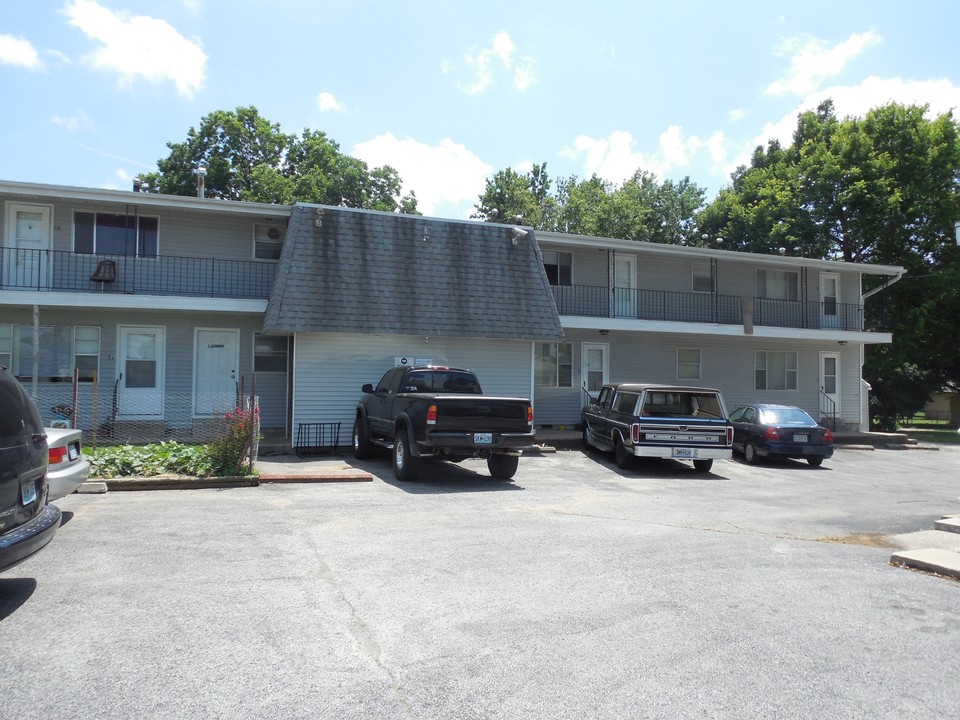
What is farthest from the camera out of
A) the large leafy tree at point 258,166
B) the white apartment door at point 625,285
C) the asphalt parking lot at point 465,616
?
the large leafy tree at point 258,166

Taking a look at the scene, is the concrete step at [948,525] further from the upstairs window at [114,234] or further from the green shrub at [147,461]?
the upstairs window at [114,234]

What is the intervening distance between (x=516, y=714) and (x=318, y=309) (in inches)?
505

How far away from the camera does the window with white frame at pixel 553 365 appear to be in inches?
824

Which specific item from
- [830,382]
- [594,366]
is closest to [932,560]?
[594,366]

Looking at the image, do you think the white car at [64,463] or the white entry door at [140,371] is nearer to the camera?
the white car at [64,463]

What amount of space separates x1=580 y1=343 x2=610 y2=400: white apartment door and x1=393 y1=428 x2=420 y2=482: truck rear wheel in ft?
34.4

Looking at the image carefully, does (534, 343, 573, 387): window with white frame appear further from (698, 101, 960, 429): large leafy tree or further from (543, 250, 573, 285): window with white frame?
(698, 101, 960, 429): large leafy tree

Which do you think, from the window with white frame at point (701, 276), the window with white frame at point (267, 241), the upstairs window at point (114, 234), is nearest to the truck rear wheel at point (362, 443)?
the window with white frame at point (267, 241)

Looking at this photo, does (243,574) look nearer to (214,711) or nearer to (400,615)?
(400,615)

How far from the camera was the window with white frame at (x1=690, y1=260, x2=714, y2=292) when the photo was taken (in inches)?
920

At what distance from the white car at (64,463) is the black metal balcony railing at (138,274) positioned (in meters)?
8.68

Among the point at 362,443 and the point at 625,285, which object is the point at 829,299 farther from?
the point at 362,443

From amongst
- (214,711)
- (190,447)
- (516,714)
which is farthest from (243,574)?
(190,447)

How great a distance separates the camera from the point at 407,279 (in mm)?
16906
